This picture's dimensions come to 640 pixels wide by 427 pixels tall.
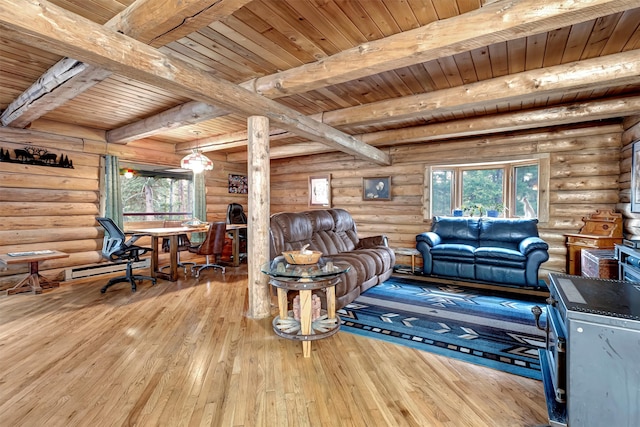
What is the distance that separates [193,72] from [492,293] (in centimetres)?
426

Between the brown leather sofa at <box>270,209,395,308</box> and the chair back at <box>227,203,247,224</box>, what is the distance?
2789mm

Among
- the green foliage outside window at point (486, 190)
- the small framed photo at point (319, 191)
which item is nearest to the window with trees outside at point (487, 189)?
the green foliage outside window at point (486, 190)

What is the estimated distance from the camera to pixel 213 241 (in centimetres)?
495

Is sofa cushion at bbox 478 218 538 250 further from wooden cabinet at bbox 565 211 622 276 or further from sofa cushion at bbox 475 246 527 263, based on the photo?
wooden cabinet at bbox 565 211 622 276

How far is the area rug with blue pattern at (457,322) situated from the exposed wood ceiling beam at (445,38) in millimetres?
→ 2014

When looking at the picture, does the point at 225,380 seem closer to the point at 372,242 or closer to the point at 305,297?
the point at 305,297

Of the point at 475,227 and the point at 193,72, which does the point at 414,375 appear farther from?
the point at 475,227

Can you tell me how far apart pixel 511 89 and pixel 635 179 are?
6.86ft

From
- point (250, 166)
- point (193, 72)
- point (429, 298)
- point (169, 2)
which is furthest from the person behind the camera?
point (429, 298)

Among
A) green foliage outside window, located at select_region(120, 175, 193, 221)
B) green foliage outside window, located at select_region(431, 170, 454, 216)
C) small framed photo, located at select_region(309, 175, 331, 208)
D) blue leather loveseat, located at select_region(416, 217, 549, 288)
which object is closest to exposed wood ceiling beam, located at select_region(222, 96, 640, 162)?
green foliage outside window, located at select_region(431, 170, 454, 216)

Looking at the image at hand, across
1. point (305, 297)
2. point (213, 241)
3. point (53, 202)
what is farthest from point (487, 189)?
point (53, 202)

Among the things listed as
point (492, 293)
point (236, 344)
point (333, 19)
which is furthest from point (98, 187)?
point (492, 293)

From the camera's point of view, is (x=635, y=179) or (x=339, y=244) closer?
(x=635, y=179)

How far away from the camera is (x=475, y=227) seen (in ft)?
16.4
